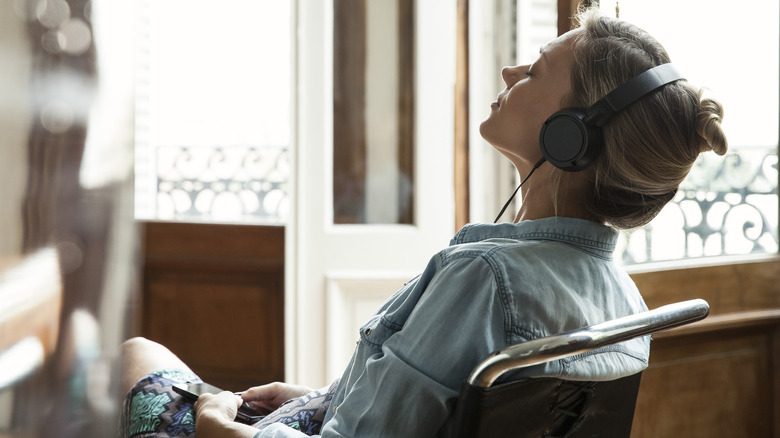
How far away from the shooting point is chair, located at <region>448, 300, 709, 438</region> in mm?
749

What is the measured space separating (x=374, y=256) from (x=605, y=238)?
1533mm

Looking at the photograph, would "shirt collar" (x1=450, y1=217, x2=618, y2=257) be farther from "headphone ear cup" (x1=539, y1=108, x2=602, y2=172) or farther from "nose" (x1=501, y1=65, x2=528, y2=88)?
"nose" (x1=501, y1=65, x2=528, y2=88)

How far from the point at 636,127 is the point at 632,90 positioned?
0.16 feet

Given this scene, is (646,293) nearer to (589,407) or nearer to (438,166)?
(438,166)

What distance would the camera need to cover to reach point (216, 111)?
342cm

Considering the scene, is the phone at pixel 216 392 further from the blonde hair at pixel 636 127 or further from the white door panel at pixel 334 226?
the white door panel at pixel 334 226

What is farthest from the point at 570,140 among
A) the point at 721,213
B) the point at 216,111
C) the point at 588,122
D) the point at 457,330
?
the point at 216,111

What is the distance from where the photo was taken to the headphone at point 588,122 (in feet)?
3.12

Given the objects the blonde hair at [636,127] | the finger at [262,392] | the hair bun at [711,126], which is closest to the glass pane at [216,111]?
the finger at [262,392]

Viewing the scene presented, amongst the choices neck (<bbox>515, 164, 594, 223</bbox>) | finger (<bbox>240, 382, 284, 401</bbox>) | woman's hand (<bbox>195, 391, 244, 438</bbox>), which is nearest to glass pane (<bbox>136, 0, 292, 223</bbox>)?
finger (<bbox>240, 382, 284, 401</bbox>)

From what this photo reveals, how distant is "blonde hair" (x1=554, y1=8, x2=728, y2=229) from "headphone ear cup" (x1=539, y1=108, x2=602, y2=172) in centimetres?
3

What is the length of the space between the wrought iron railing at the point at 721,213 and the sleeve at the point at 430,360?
1.37 m

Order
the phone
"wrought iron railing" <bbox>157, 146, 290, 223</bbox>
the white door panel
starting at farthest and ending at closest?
"wrought iron railing" <bbox>157, 146, 290, 223</bbox>, the white door panel, the phone

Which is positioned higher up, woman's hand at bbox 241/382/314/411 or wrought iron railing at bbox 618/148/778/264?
wrought iron railing at bbox 618/148/778/264
